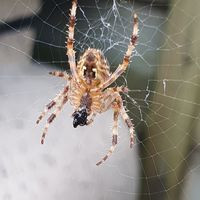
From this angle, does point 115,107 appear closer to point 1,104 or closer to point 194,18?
point 194,18

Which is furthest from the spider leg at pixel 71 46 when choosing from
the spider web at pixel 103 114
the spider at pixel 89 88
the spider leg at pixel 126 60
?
the spider web at pixel 103 114

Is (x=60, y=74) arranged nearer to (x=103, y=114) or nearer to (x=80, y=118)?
(x=80, y=118)

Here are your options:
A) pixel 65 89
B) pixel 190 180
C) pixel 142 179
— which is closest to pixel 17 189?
pixel 142 179

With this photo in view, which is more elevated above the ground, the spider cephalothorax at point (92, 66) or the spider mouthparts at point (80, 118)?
the spider cephalothorax at point (92, 66)

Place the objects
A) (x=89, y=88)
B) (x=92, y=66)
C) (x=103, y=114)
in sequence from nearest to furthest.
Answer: (x=92, y=66) < (x=89, y=88) < (x=103, y=114)

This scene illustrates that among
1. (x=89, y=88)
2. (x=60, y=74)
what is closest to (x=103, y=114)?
(x=89, y=88)

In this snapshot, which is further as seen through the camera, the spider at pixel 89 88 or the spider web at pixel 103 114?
the spider web at pixel 103 114

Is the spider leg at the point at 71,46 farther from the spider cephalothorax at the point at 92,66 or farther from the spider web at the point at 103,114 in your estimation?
the spider web at the point at 103,114
